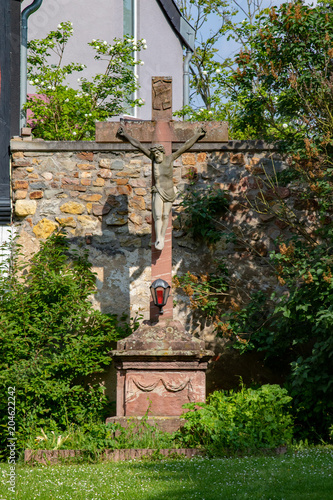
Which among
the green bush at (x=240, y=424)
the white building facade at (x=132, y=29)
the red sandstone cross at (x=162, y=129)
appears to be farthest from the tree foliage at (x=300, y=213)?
the white building facade at (x=132, y=29)

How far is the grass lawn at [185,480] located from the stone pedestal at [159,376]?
1.29m

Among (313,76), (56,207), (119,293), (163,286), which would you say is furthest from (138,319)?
(313,76)

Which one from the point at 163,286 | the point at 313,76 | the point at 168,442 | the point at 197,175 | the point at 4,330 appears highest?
the point at 313,76

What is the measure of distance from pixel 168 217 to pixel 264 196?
1.84 metres

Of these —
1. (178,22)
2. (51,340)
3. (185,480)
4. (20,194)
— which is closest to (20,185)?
(20,194)

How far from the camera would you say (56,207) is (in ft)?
31.7

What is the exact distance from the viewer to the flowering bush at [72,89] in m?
12.0

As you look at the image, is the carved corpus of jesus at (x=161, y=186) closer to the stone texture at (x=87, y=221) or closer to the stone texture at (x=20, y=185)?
the stone texture at (x=87, y=221)

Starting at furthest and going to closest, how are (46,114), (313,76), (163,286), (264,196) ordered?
(46,114), (264,196), (313,76), (163,286)

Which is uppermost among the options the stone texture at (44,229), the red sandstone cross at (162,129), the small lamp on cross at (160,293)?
the red sandstone cross at (162,129)

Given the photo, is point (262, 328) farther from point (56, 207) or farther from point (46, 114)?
point (46, 114)

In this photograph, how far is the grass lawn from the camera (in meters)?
5.16

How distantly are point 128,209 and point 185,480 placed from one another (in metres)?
4.69

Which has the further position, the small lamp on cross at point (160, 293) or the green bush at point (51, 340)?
the green bush at point (51, 340)
